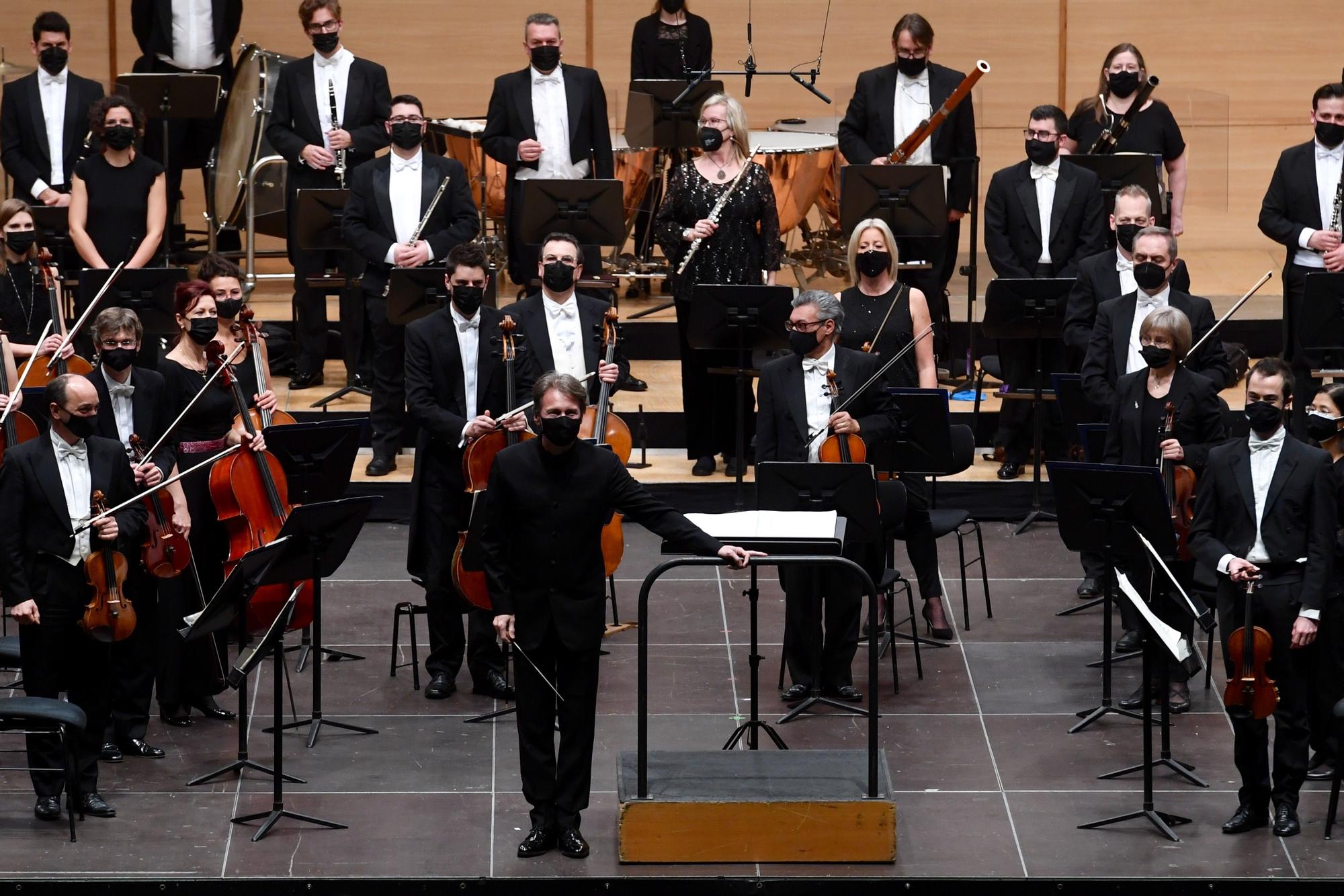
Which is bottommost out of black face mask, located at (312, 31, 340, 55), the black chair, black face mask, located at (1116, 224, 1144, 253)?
the black chair

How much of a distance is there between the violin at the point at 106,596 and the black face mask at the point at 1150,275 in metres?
3.49

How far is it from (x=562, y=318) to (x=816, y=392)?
931 millimetres

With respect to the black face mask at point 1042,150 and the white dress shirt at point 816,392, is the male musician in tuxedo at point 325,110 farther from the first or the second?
the white dress shirt at point 816,392

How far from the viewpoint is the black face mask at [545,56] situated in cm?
884

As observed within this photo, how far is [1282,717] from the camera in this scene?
5824mm

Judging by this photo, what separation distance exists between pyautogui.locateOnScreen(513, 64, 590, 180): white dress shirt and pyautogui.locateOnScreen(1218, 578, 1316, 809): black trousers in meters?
4.12

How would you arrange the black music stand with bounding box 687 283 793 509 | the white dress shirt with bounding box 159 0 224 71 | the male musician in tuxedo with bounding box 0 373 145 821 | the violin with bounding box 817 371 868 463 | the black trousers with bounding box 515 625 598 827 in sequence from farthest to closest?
the white dress shirt with bounding box 159 0 224 71 < the black music stand with bounding box 687 283 793 509 < the violin with bounding box 817 371 868 463 < the male musician in tuxedo with bounding box 0 373 145 821 < the black trousers with bounding box 515 625 598 827

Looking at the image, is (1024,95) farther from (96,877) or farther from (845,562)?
(96,877)

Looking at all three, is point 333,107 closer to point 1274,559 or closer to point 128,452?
point 128,452

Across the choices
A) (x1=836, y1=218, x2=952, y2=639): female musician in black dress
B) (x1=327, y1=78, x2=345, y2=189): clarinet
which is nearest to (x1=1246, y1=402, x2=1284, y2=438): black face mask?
(x1=836, y1=218, x2=952, y2=639): female musician in black dress

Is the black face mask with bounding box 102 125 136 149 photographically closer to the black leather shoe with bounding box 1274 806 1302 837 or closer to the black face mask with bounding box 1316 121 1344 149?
the black face mask with bounding box 1316 121 1344 149

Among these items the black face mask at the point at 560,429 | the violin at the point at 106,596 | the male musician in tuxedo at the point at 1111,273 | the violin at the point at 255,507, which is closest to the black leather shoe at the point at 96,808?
the violin at the point at 106,596

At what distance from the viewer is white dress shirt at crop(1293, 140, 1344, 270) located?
839 centimetres

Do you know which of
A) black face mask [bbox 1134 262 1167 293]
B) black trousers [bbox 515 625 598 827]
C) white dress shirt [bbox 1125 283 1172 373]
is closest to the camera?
black trousers [bbox 515 625 598 827]
